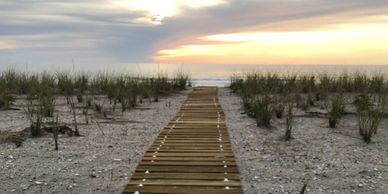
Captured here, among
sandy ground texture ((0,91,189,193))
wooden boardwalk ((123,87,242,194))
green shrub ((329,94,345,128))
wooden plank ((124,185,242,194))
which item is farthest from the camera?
green shrub ((329,94,345,128))

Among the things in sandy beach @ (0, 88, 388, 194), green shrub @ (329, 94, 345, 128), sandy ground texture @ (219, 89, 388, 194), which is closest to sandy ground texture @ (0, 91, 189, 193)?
sandy beach @ (0, 88, 388, 194)

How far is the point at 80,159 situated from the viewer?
4508mm

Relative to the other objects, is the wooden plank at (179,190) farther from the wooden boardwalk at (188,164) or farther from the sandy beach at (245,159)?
the sandy beach at (245,159)

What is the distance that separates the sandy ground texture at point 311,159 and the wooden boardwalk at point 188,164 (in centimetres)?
16

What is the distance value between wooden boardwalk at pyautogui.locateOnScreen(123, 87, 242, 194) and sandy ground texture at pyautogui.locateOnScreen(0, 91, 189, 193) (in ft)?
0.52

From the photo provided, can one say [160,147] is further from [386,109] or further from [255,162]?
[386,109]

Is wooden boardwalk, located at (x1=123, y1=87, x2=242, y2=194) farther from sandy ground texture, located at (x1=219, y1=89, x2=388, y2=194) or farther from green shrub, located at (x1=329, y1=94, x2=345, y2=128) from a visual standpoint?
green shrub, located at (x1=329, y1=94, x2=345, y2=128)

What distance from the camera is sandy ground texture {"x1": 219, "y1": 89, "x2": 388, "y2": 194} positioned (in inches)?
146

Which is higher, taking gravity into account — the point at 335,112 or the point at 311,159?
the point at 335,112

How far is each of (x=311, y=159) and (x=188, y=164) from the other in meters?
1.31

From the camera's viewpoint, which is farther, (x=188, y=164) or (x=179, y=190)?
(x=188, y=164)

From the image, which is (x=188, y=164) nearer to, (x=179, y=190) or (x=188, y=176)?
(x=188, y=176)

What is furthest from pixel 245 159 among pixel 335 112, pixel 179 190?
pixel 335 112

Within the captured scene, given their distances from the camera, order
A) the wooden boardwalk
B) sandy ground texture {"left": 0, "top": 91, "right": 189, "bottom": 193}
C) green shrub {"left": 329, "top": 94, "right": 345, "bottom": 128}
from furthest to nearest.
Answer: green shrub {"left": 329, "top": 94, "right": 345, "bottom": 128} → sandy ground texture {"left": 0, "top": 91, "right": 189, "bottom": 193} → the wooden boardwalk
